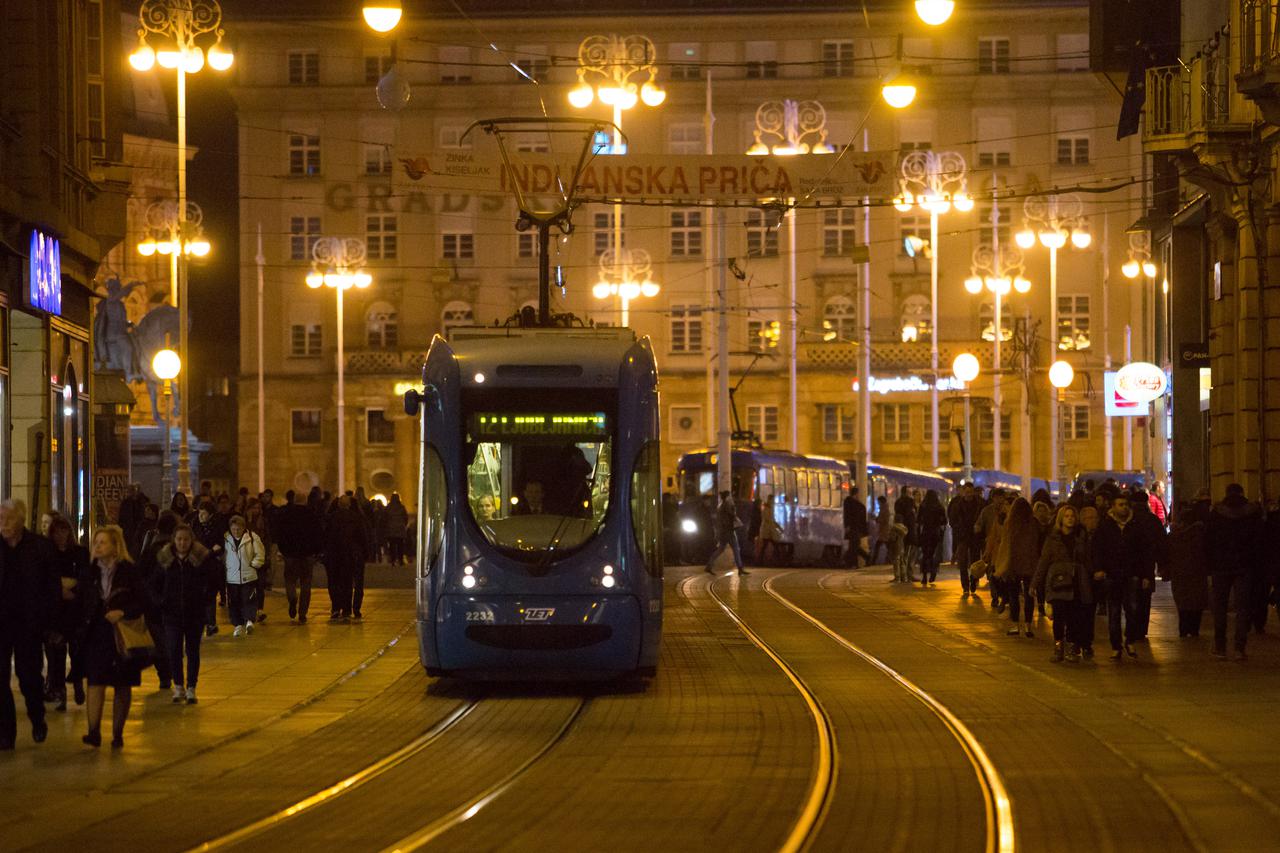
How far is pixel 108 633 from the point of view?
1598cm

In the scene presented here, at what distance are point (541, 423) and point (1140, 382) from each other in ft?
58.2

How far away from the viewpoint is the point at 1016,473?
290ft

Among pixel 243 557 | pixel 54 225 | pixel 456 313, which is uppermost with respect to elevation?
pixel 456 313

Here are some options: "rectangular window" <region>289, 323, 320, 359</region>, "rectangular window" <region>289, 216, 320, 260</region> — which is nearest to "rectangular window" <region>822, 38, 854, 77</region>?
"rectangular window" <region>289, 216, 320, 260</region>

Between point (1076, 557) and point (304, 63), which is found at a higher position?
point (304, 63)

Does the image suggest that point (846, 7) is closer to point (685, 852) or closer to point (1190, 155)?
point (1190, 155)

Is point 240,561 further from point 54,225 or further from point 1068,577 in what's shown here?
point 1068,577

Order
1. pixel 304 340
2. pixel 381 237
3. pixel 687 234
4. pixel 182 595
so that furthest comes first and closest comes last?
pixel 381 237 → pixel 304 340 → pixel 687 234 → pixel 182 595

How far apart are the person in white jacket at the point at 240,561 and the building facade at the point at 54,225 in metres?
2.33

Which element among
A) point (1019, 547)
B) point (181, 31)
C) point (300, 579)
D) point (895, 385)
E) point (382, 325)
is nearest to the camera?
point (1019, 547)

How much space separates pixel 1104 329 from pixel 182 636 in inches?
2898

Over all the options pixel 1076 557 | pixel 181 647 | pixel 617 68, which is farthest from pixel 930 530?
pixel 181 647

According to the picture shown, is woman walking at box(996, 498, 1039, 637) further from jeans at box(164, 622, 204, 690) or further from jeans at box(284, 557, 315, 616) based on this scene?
jeans at box(164, 622, 204, 690)

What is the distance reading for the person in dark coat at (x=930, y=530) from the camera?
127ft
